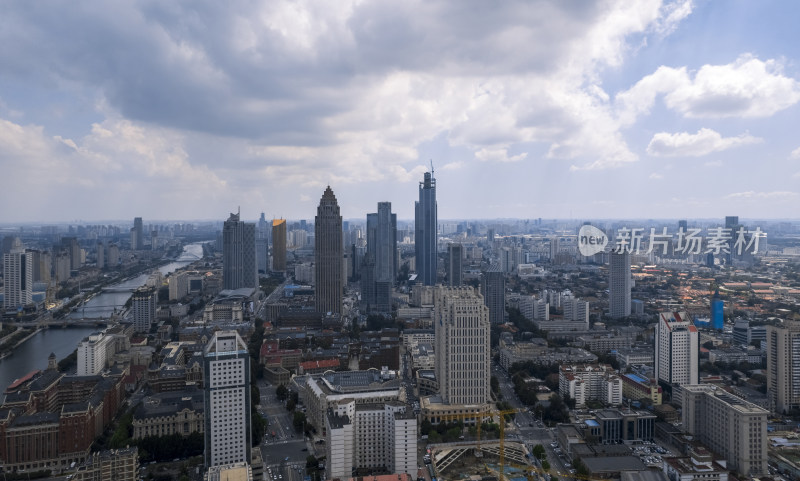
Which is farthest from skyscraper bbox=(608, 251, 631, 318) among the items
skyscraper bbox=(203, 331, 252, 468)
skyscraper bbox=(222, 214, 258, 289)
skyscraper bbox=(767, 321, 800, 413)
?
skyscraper bbox=(222, 214, 258, 289)

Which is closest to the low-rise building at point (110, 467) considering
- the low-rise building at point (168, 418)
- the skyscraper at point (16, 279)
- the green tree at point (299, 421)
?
the low-rise building at point (168, 418)

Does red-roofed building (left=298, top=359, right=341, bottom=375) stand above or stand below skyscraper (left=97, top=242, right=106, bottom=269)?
below

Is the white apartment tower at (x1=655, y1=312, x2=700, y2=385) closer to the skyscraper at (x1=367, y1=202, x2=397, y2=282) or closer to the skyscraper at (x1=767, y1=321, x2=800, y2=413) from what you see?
A: the skyscraper at (x1=767, y1=321, x2=800, y2=413)

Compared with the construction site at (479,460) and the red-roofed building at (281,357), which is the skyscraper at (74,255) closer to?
the red-roofed building at (281,357)

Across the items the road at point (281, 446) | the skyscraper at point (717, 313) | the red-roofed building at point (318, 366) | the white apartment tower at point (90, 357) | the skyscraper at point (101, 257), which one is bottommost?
the road at point (281, 446)

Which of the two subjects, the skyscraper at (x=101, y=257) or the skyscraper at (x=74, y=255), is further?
the skyscraper at (x=101, y=257)

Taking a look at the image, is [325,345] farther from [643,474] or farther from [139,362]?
[643,474]

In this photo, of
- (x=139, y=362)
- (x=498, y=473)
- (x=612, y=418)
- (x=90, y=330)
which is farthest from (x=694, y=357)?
(x=90, y=330)

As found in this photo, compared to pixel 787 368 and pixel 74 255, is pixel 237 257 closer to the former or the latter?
pixel 74 255
